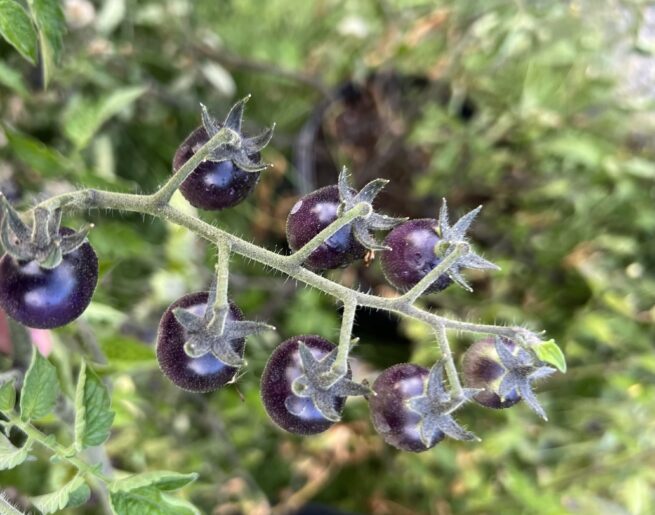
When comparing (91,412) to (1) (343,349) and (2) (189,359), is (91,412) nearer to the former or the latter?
(2) (189,359)

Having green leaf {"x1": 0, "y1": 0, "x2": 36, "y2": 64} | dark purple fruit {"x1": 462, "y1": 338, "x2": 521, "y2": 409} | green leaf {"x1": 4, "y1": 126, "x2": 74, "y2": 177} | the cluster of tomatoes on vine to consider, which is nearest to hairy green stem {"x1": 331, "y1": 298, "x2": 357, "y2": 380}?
the cluster of tomatoes on vine

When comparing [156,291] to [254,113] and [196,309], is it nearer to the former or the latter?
[254,113]

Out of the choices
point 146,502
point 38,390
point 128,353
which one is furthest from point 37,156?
point 146,502

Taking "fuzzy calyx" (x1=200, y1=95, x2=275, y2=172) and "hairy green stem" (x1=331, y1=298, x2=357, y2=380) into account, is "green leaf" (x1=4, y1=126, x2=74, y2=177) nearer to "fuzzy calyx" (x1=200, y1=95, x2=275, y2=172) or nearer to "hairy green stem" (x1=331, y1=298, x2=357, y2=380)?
"fuzzy calyx" (x1=200, y1=95, x2=275, y2=172)

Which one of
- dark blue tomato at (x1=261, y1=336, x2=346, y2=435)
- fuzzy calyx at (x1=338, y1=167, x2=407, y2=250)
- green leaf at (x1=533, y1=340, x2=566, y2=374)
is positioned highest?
fuzzy calyx at (x1=338, y1=167, x2=407, y2=250)

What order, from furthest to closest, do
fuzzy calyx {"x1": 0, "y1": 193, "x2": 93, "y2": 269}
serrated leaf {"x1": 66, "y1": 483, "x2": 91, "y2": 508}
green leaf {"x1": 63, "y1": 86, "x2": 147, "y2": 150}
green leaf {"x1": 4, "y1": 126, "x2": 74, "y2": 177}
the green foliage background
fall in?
the green foliage background, green leaf {"x1": 63, "y1": 86, "x2": 147, "y2": 150}, green leaf {"x1": 4, "y1": 126, "x2": 74, "y2": 177}, serrated leaf {"x1": 66, "y1": 483, "x2": 91, "y2": 508}, fuzzy calyx {"x1": 0, "y1": 193, "x2": 93, "y2": 269}

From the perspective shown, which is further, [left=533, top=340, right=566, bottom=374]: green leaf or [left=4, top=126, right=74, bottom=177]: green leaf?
[left=4, top=126, right=74, bottom=177]: green leaf

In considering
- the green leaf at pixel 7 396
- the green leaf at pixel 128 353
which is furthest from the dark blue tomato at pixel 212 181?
the green leaf at pixel 128 353
